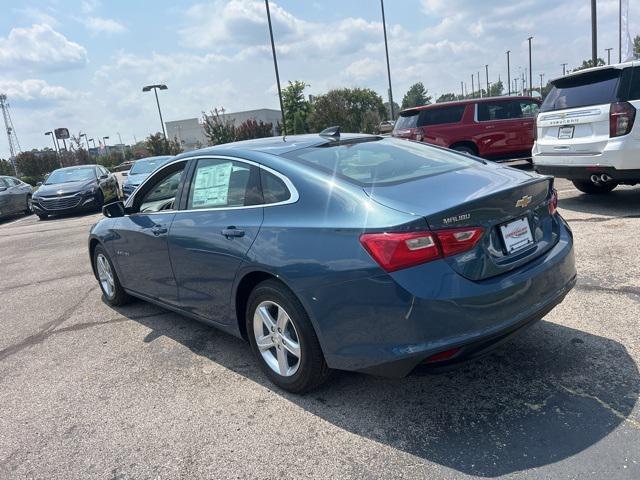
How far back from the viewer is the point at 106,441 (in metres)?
2.98

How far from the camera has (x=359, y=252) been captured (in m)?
2.65

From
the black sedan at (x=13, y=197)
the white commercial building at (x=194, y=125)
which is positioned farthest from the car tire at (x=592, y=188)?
the white commercial building at (x=194, y=125)

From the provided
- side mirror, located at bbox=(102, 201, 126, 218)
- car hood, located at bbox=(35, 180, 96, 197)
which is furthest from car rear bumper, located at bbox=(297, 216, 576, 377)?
car hood, located at bbox=(35, 180, 96, 197)

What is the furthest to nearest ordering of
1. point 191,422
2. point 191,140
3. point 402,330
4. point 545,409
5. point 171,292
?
point 191,140, point 171,292, point 191,422, point 545,409, point 402,330

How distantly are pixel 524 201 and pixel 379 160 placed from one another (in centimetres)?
97

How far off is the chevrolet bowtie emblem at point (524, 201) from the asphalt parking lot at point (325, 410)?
3.43 feet

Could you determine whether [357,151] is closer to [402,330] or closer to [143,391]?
[402,330]

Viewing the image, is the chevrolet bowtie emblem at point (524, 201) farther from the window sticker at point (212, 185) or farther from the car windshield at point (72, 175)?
the car windshield at point (72, 175)

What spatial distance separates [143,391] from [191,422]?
0.62m

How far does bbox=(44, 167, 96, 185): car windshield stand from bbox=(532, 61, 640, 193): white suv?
1246 centimetres

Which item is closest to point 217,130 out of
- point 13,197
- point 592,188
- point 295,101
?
point 295,101

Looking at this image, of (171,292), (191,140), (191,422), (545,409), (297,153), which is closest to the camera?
(545,409)

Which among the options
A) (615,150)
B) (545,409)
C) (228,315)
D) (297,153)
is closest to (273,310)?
(228,315)

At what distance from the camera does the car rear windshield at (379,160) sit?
3.17 m
